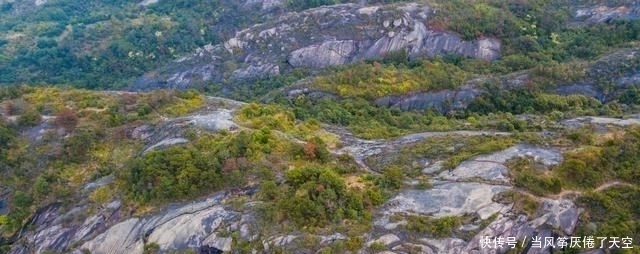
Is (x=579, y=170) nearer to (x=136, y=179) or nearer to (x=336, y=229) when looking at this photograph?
(x=336, y=229)

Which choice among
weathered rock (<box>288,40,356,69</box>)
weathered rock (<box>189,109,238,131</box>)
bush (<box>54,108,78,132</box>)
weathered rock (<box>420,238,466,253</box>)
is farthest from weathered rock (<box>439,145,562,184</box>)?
weathered rock (<box>288,40,356,69</box>)

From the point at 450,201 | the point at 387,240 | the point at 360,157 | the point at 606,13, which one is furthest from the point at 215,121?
the point at 606,13

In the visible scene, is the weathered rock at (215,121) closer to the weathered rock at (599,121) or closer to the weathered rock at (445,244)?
the weathered rock at (445,244)

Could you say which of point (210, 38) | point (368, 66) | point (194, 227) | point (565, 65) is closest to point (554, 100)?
point (565, 65)

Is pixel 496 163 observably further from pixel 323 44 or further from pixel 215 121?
pixel 323 44

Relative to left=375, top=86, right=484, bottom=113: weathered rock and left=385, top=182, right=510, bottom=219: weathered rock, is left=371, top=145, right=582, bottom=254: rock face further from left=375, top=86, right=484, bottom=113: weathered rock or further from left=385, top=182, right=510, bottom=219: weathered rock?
left=375, top=86, right=484, bottom=113: weathered rock
